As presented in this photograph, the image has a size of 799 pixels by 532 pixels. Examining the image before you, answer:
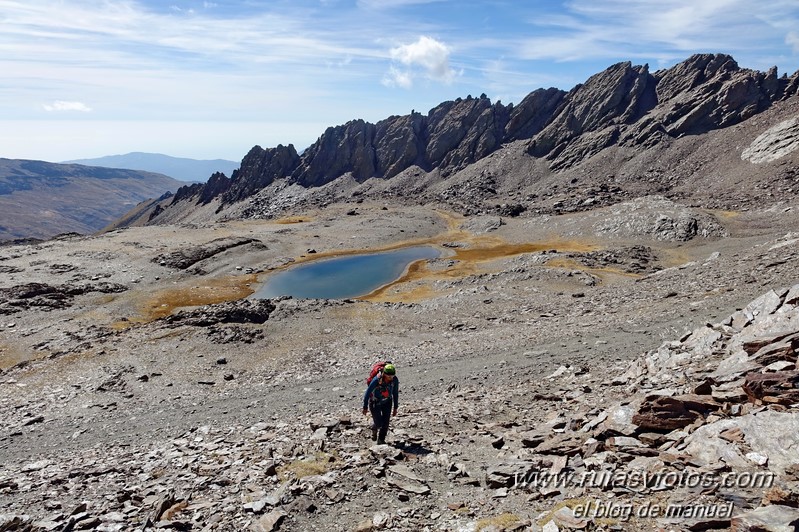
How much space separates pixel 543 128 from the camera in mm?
159500

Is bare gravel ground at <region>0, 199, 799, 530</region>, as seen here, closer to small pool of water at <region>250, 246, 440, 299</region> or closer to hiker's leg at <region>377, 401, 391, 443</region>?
hiker's leg at <region>377, 401, 391, 443</region>

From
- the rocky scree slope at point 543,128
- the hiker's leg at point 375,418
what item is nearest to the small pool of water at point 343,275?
the rocky scree slope at point 543,128

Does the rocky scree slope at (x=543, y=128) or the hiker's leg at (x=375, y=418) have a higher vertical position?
the rocky scree slope at (x=543, y=128)

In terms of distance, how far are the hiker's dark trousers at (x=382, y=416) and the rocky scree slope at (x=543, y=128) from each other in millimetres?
102146

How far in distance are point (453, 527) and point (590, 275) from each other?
47679 millimetres

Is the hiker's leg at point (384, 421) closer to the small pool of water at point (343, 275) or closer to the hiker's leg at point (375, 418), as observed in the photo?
the hiker's leg at point (375, 418)

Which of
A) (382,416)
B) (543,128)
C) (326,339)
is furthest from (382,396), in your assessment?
(543,128)

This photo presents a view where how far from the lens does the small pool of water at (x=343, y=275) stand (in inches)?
2844

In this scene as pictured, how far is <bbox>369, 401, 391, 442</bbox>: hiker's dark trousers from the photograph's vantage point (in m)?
17.2

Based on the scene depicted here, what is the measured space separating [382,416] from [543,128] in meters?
158

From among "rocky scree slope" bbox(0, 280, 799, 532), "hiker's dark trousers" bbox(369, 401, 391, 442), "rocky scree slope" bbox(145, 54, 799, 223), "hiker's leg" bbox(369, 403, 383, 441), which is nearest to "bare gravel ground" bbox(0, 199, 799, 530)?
"rocky scree slope" bbox(0, 280, 799, 532)

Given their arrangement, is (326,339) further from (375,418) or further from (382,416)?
(382,416)

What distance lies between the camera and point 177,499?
47.5ft

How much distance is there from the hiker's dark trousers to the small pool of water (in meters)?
Answer: 52.2
